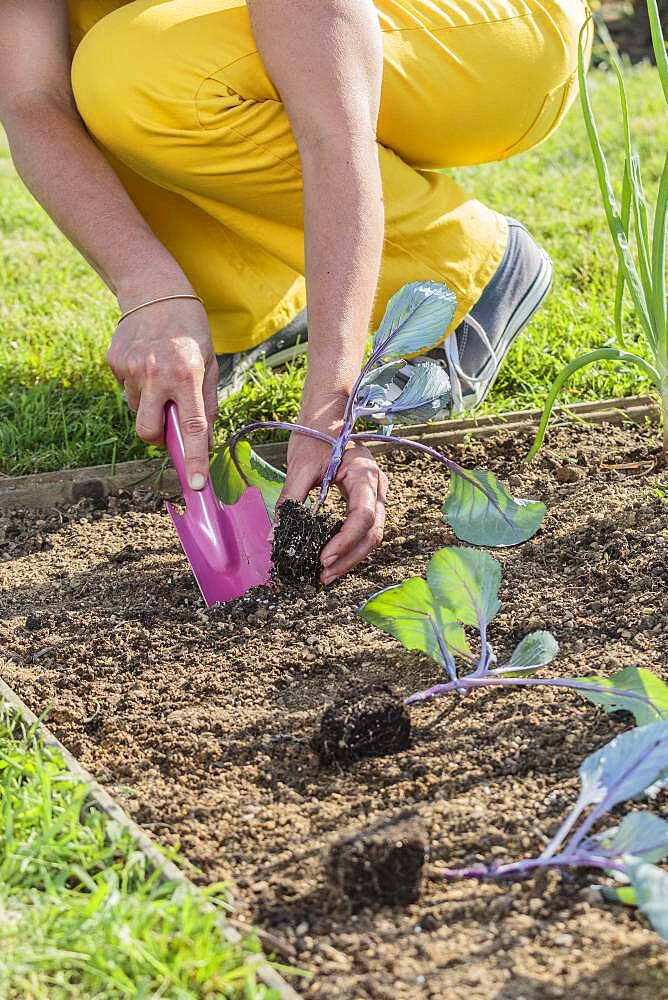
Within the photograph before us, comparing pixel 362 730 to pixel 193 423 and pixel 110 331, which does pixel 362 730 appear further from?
pixel 110 331

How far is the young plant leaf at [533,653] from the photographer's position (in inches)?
56.7

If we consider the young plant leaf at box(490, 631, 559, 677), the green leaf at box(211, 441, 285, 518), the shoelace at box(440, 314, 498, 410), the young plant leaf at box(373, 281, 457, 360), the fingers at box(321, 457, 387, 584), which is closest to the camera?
the young plant leaf at box(490, 631, 559, 677)

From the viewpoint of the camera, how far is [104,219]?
198cm

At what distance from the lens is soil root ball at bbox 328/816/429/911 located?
3.74 ft

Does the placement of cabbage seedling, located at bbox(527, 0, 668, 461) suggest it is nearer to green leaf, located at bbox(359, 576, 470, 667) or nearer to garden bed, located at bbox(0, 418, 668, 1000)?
garden bed, located at bbox(0, 418, 668, 1000)

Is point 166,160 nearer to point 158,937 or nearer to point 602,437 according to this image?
point 602,437

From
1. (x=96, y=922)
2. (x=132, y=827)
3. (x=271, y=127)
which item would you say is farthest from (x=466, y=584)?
(x=271, y=127)

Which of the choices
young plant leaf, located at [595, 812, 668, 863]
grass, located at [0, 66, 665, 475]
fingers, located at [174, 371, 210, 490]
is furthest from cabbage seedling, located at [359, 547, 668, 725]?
grass, located at [0, 66, 665, 475]

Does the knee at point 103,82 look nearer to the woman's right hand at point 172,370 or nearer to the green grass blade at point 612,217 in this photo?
the woman's right hand at point 172,370

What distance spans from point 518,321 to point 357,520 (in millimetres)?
895

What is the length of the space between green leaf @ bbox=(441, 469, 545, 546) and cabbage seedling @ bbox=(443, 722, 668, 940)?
1.95 ft

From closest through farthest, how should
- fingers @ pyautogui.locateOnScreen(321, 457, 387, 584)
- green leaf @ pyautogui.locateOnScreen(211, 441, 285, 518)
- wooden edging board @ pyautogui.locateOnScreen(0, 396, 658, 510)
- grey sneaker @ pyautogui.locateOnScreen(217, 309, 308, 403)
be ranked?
fingers @ pyautogui.locateOnScreen(321, 457, 387, 584) → green leaf @ pyautogui.locateOnScreen(211, 441, 285, 518) → wooden edging board @ pyautogui.locateOnScreen(0, 396, 658, 510) → grey sneaker @ pyautogui.locateOnScreen(217, 309, 308, 403)

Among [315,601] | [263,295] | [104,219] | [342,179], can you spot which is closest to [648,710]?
[315,601]

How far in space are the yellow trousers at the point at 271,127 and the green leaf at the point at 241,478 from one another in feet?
1.56
